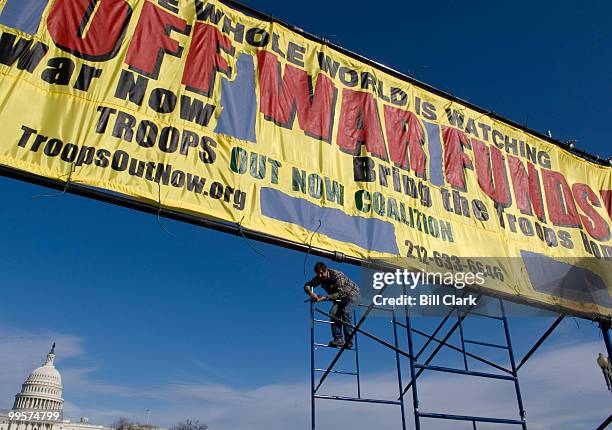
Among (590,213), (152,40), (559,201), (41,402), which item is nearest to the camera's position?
(152,40)

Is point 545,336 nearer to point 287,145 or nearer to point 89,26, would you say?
point 287,145

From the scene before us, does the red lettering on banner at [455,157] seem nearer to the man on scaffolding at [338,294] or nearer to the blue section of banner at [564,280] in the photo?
the blue section of banner at [564,280]

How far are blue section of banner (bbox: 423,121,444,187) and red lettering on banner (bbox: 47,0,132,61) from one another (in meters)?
4.62

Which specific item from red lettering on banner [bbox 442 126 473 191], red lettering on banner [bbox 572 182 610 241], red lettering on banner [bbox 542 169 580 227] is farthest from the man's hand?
red lettering on banner [bbox 572 182 610 241]

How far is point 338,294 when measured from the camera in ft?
23.4

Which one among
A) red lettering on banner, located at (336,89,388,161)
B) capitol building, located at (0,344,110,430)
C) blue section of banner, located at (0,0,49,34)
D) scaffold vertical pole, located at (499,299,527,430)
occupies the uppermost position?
capitol building, located at (0,344,110,430)

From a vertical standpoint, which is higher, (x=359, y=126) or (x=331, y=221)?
(x=359, y=126)

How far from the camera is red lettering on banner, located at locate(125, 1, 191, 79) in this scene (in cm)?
526

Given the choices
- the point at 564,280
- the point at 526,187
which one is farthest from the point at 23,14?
the point at 564,280

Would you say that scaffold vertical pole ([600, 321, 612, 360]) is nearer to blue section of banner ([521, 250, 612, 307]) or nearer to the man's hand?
blue section of banner ([521, 250, 612, 307])

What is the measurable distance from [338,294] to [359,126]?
2.55 meters

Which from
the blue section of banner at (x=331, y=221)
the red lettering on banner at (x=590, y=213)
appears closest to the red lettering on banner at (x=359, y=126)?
the blue section of banner at (x=331, y=221)

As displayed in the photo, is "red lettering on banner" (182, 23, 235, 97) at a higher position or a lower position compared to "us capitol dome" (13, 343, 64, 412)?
lower

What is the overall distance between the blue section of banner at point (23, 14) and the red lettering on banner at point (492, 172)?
6.39 m
